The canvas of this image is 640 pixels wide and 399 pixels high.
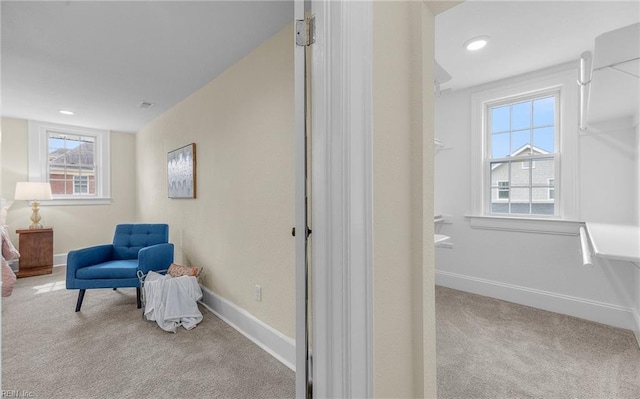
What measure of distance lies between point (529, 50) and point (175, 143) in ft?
12.4

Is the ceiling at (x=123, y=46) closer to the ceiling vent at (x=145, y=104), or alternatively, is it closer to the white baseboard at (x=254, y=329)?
the ceiling vent at (x=145, y=104)

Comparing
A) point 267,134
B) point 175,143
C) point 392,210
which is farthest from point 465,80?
point 175,143

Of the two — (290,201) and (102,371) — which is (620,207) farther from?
(102,371)

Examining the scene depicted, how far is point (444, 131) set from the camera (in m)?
3.63

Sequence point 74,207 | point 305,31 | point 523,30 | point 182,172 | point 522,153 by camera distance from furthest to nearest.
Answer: point 74,207 < point 182,172 < point 522,153 < point 523,30 < point 305,31

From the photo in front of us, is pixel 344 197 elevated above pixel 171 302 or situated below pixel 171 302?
above

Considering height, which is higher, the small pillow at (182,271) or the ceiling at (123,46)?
the ceiling at (123,46)

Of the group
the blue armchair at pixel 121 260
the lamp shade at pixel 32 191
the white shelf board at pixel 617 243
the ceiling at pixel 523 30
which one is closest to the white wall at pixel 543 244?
the white shelf board at pixel 617 243

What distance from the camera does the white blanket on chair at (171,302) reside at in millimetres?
2584

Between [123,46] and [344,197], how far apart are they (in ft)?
Answer: 7.96

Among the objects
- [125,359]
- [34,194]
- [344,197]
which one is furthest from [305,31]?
[34,194]

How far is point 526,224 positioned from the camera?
2.99 meters

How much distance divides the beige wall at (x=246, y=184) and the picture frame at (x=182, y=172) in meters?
0.10

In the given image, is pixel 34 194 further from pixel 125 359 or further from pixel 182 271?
pixel 125 359
